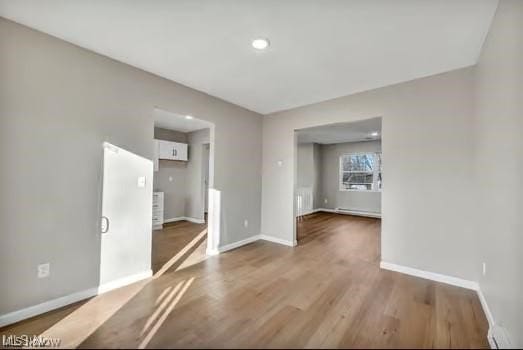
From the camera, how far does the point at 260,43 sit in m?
2.15

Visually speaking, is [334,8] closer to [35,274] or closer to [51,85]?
[51,85]

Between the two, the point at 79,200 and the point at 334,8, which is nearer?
the point at 334,8

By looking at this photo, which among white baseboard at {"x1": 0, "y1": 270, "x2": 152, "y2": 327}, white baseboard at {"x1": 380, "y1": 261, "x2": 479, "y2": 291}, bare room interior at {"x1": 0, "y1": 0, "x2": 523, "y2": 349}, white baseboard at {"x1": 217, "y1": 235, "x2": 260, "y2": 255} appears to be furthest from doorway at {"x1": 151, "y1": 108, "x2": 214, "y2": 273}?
white baseboard at {"x1": 380, "y1": 261, "x2": 479, "y2": 291}

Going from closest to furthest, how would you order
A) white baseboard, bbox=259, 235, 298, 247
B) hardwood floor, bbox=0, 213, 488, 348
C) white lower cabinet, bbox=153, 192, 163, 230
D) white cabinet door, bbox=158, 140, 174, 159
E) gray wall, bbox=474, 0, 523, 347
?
gray wall, bbox=474, 0, 523, 347
hardwood floor, bbox=0, 213, 488, 348
white baseboard, bbox=259, 235, 298, 247
white lower cabinet, bbox=153, 192, 163, 230
white cabinet door, bbox=158, 140, 174, 159

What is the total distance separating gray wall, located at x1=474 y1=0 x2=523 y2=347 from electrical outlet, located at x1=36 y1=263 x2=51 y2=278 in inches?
139

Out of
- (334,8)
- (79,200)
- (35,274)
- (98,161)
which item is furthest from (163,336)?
(334,8)

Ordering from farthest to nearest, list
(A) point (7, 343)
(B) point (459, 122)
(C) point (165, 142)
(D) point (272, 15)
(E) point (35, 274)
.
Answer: (C) point (165, 142) < (B) point (459, 122) < (E) point (35, 274) < (D) point (272, 15) < (A) point (7, 343)

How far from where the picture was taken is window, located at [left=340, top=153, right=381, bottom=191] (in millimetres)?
7102

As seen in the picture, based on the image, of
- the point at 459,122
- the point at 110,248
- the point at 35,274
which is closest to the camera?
the point at 35,274

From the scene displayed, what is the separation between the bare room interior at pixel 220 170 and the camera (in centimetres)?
171

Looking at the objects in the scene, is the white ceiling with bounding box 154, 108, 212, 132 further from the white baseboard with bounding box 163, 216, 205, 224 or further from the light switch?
the white baseboard with bounding box 163, 216, 205, 224

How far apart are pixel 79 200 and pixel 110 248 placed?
2.01ft

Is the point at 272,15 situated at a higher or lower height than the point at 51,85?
higher

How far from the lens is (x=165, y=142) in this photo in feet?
18.6
